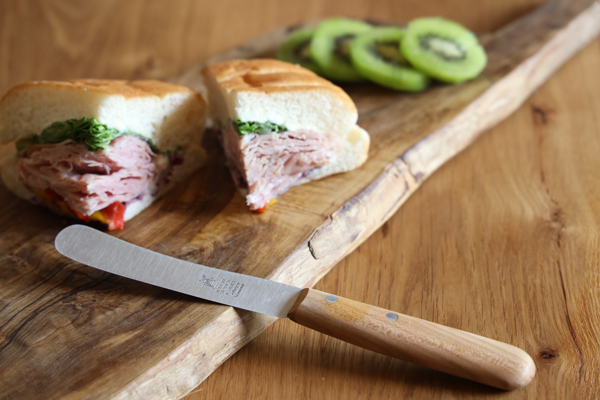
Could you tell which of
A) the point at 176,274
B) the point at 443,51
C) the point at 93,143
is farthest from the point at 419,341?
the point at 443,51

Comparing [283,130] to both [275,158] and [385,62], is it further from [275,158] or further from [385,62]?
[385,62]

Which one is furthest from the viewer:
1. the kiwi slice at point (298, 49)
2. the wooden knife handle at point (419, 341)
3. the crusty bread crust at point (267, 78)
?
the kiwi slice at point (298, 49)

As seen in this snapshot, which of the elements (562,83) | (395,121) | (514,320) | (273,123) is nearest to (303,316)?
(514,320)

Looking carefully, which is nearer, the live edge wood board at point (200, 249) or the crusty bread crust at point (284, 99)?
the live edge wood board at point (200, 249)

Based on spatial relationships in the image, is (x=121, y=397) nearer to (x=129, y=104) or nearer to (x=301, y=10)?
(x=129, y=104)

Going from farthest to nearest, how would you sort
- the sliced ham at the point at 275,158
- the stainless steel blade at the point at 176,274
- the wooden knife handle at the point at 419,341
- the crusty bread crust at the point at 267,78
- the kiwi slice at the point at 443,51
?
the kiwi slice at the point at 443,51 < the crusty bread crust at the point at 267,78 < the sliced ham at the point at 275,158 < the stainless steel blade at the point at 176,274 < the wooden knife handle at the point at 419,341

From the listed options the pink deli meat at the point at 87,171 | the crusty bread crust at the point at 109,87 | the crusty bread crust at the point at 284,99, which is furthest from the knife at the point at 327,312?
the crusty bread crust at the point at 284,99

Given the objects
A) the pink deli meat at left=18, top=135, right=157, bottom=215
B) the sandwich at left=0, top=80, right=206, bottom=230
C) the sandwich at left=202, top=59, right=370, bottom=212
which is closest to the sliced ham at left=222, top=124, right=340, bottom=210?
the sandwich at left=202, top=59, right=370, bottom=212

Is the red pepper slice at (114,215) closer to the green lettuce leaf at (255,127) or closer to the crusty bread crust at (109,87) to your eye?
the crusty bread crust at (109,87)

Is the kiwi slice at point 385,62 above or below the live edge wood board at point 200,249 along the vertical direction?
above
